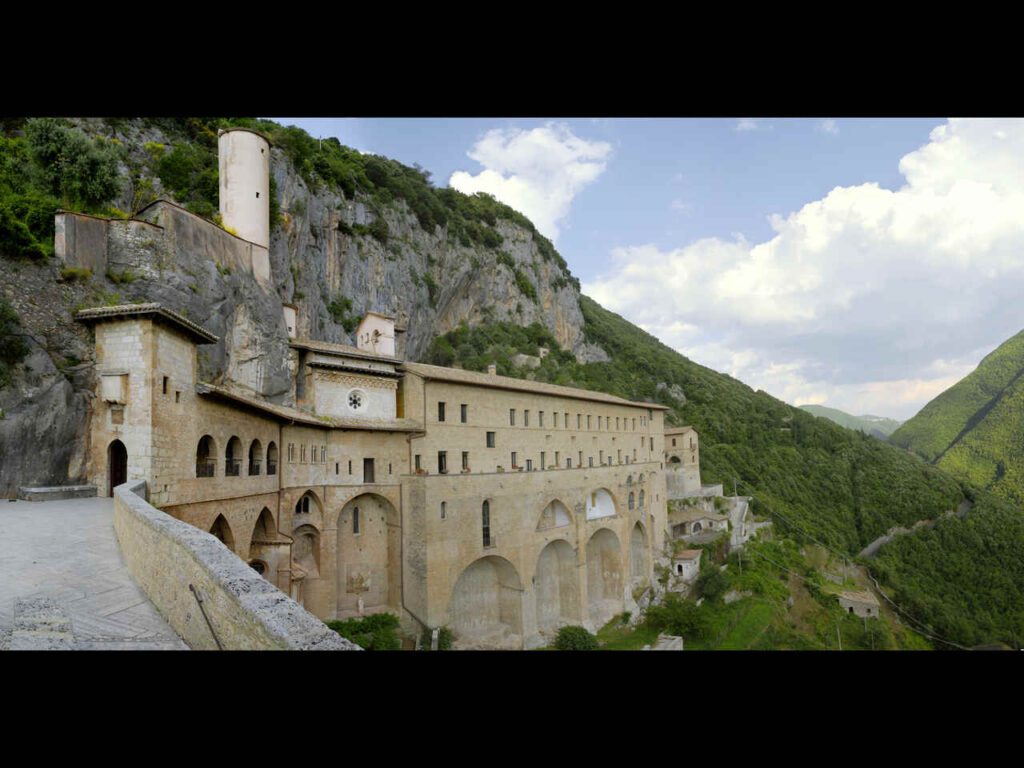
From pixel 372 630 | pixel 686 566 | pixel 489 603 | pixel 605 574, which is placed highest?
pixel 372 630

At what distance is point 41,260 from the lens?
12273 mm

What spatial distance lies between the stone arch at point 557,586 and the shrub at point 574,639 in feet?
2.67

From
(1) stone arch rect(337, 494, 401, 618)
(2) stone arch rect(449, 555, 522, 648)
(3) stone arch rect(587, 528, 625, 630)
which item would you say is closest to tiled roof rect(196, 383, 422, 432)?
(1) stone arch rect(337, 494, 401, 618)

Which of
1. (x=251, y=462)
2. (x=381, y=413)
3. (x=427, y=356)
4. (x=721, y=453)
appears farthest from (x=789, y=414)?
(x=251, y=462)

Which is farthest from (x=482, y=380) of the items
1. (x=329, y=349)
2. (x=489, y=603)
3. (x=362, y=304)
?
(x=362, y=304)

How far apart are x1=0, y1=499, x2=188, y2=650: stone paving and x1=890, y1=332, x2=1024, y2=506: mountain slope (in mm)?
81905

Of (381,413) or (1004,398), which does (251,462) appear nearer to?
(381,413)

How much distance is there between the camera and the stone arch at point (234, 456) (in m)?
13.6

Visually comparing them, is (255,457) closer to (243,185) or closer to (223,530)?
(223,530)

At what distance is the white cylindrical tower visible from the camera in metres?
21.7

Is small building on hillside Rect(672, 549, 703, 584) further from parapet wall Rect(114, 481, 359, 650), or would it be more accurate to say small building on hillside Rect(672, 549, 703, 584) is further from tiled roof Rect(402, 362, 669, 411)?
parapet wall Rect(114, 481, 359, 650)

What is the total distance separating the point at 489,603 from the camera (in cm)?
2181

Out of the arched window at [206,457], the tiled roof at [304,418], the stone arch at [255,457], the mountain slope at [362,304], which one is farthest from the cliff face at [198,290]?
the stone arch at [255,457]

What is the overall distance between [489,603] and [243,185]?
805 inches
